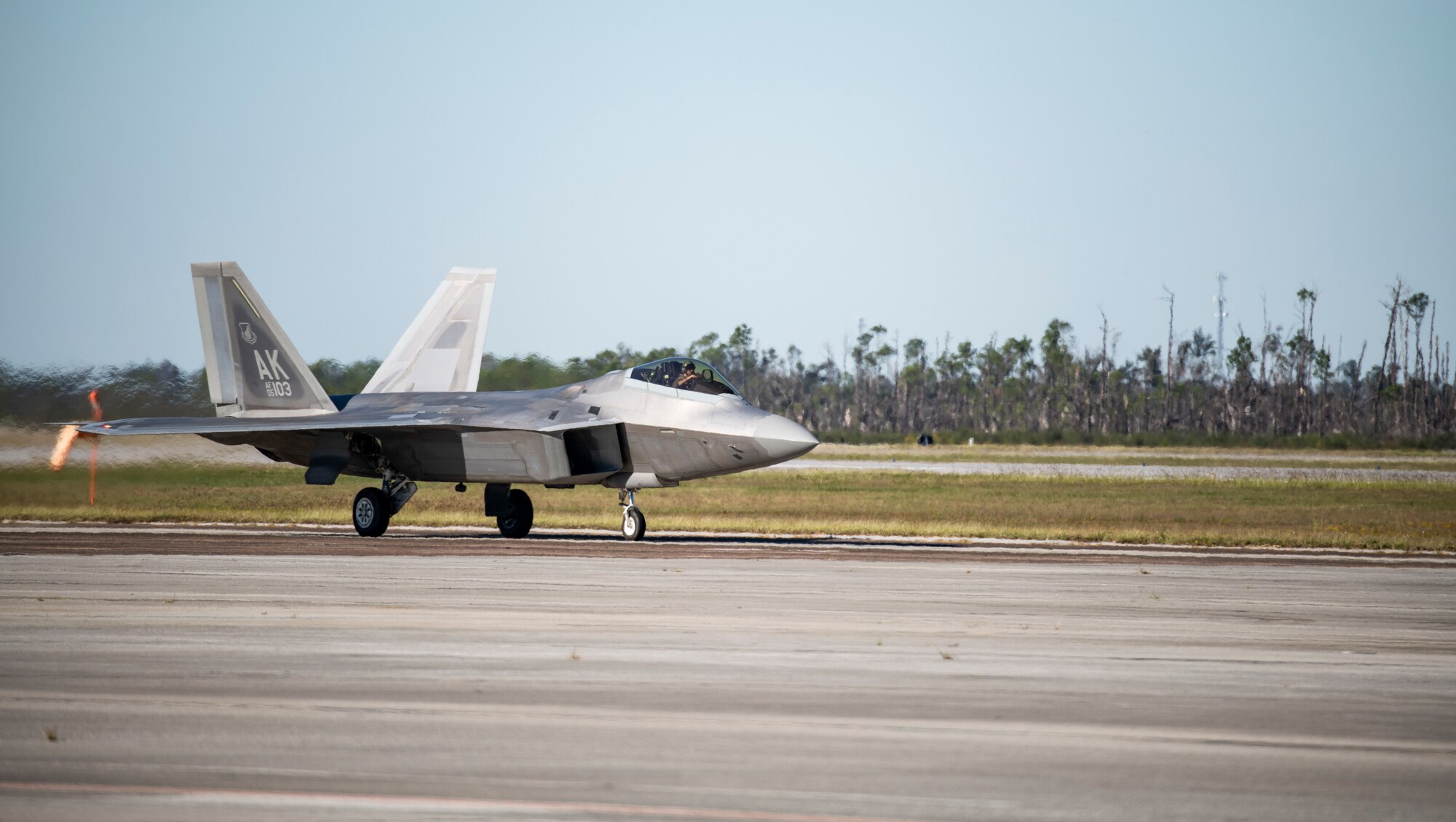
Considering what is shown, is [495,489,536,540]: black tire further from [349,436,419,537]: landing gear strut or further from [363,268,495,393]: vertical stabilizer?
[363,268,495,393]: vertical stabilizer

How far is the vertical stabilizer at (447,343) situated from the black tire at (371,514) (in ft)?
11.9

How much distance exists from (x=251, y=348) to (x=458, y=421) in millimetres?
5664

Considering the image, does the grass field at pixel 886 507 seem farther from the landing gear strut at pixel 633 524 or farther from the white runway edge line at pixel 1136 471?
the landing gear strut at pixel 633 524

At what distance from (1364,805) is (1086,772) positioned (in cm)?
112

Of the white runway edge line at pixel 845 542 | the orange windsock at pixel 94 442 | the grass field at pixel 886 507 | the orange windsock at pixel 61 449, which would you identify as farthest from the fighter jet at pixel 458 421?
the grass field at pixel 886 507

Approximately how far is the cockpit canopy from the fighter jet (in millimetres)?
24

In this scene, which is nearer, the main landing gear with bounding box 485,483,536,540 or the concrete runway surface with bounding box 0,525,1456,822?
the concrete runway surface with bounding box 0,525,1456,822

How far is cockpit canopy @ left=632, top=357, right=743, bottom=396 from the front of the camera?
69.3ft

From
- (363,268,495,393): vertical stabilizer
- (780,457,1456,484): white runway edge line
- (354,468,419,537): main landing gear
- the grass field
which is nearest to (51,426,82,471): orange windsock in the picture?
the grass field

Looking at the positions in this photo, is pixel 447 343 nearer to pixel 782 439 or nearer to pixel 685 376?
pixel 685 376

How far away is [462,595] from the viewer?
41.2 feet

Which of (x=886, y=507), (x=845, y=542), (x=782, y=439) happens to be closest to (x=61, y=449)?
(x=782, y=439)

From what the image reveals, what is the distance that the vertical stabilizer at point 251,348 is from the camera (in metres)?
24.5

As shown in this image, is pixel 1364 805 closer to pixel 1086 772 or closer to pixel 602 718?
pixel 1086 772
